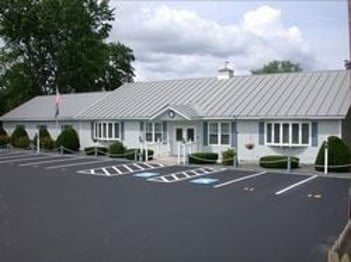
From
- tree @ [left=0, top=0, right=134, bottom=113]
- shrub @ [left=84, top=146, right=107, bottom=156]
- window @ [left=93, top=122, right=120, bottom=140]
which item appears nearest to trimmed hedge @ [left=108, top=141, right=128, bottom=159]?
shrub @ [left=84, top=146, right=107, bottom=156]

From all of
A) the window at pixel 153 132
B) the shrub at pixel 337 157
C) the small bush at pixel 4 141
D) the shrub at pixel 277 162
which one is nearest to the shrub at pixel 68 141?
the window at pixel 153 132

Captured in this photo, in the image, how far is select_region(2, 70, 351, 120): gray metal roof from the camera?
92.9 ft

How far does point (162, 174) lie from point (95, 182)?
4.04 meters

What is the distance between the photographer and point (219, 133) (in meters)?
30.9

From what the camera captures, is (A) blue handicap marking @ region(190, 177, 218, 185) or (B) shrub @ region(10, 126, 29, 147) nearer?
(A) blue handicap marking @ region(190, 177, 218, 185)

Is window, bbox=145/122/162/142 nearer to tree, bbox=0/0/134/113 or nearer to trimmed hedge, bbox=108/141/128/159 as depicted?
trimmed hedge, bbox=108/141/128/159

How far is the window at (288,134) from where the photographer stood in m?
27.8

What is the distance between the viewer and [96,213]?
13.7 m

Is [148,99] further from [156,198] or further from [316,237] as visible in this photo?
[316,237]

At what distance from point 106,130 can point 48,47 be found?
79.1 ft

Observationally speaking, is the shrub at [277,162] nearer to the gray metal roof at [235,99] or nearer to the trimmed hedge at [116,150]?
the gray metal roof at [235,99]

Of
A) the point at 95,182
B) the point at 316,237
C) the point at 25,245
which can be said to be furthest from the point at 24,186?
the point at 316,237

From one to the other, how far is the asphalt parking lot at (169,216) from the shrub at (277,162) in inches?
98.8

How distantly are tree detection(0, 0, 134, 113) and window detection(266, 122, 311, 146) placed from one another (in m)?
32.7
